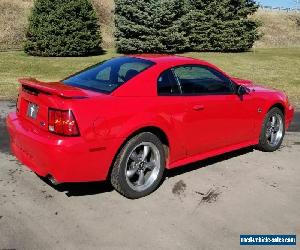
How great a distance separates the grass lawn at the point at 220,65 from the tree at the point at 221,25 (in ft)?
5.04

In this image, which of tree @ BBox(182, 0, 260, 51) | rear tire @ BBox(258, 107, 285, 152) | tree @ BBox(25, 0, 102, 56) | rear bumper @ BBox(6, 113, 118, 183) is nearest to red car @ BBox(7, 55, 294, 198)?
rear bumper @ BBox(6, 113, 118, 183)

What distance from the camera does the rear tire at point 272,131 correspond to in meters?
6.58

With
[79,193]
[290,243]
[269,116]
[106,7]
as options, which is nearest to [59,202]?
[79,193]

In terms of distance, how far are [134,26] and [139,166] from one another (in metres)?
20.7

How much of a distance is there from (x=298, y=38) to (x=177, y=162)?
44.3m

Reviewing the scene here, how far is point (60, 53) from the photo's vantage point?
78.2ft

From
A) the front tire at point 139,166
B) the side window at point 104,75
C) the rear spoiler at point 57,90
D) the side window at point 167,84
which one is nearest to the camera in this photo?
the rear spoiler at point 57,90

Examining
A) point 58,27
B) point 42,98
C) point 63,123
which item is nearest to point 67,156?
point 63,123

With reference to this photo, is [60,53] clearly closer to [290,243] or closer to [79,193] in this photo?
[79,193]

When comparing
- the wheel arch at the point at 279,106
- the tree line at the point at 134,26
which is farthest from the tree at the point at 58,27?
the wheel arch at the point at 279,106

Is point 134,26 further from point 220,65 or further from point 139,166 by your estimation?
point 139,166

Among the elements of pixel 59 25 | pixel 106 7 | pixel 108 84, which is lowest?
pixel 108 84

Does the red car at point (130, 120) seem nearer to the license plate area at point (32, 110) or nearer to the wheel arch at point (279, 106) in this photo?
the license plate area at point (32, 110)

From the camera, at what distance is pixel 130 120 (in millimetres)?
4570
